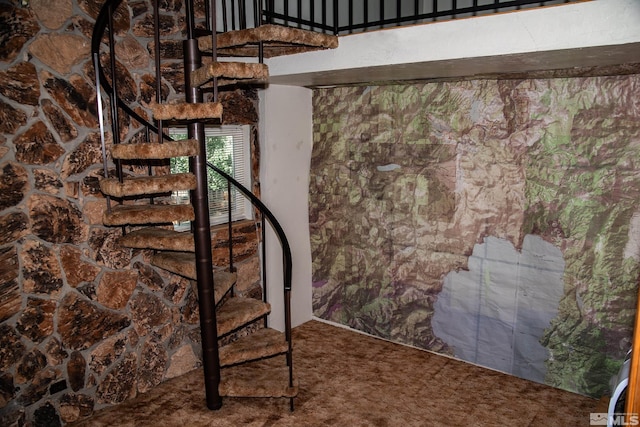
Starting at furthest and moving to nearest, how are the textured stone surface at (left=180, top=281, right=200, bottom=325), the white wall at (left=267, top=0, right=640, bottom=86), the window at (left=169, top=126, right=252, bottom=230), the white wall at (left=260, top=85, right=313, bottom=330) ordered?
1. the white wall at (left=260, top=85, right=313, bottom=330)
2. the window at (left=169, top=126, right=252, bottom=230)
3. the textured stone surface at (left=180, top=281, right=200, bottom=325)
4. the white wall at (left=267, top=0, right=640, bottom=86)

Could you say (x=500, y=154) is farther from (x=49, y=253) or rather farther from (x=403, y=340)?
(x=49, y=253)

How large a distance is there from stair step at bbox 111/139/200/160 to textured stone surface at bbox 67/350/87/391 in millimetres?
1322

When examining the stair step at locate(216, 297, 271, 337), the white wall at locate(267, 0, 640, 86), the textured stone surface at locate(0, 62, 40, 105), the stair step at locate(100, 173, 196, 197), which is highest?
the white wall at locate(267, 0, 640, 86)

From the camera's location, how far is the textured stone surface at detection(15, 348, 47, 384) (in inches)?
112

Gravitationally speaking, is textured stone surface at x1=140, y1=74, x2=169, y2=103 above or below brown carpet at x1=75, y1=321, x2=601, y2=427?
above

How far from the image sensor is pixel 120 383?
330 centimetres

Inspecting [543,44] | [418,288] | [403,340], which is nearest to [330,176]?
[418,288]

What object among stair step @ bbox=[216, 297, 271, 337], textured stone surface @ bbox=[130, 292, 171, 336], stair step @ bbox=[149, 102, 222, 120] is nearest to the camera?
stair step @ bbox=[149, 102, 222, 120]

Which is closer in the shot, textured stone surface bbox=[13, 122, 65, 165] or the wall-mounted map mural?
textured stone surface bbox=[13, 122, 65, 165]

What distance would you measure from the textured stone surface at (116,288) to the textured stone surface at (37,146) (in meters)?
0.80

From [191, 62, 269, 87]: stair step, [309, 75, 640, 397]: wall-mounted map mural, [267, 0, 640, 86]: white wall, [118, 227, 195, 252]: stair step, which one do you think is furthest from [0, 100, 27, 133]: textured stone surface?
[309, 75, 640, 397]: wall-mounted map mural

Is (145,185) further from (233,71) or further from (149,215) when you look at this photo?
(233,71)

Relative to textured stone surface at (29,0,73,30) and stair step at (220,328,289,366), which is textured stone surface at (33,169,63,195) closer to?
textured stone surface at (29,0,73,30)

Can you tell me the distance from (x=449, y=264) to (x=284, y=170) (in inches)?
60.9
